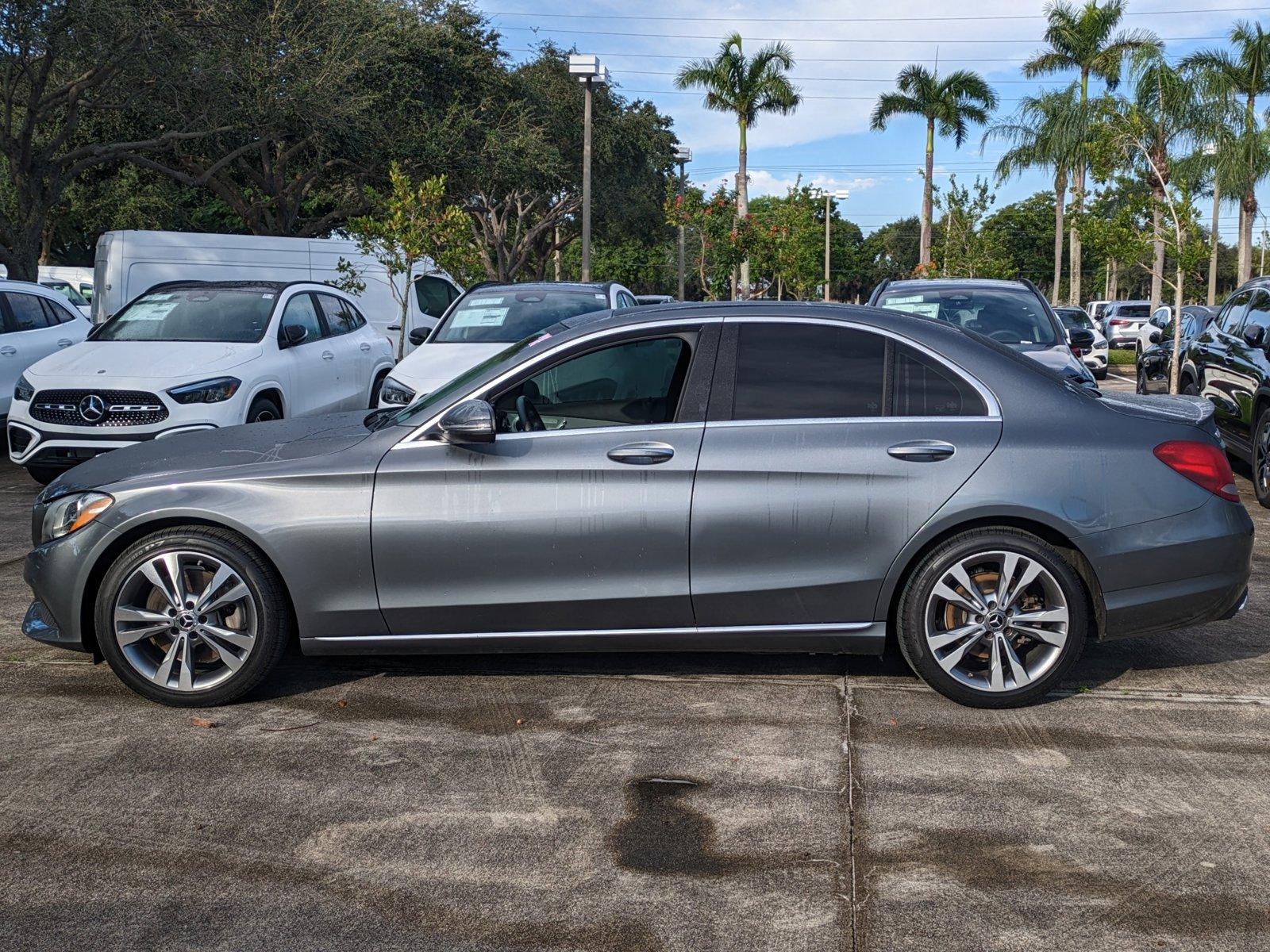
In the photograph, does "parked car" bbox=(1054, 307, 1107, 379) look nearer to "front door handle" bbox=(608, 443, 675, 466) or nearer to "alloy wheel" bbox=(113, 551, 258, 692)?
"front door handle" bbox=(608, 443, 675, 466)

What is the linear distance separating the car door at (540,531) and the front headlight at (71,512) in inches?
43.6

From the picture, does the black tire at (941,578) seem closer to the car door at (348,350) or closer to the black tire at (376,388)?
the car door at (348,350)

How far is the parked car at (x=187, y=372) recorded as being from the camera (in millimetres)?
9664

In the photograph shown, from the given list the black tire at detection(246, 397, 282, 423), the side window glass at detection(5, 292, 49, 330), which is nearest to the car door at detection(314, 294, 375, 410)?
the black tire at detection(246, 397, 282, 423)

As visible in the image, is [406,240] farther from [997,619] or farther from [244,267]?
[997,619]

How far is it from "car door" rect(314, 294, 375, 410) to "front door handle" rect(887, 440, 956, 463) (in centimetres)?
794

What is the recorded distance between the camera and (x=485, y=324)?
38.0 ft

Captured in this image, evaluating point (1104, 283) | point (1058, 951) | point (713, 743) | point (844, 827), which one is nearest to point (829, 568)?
point (713, 743)

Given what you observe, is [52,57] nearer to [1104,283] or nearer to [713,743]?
[713,743]

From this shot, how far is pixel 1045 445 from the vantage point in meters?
4.94

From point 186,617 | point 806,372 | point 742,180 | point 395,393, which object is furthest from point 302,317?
point 742,180

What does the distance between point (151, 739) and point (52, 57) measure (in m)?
17.1

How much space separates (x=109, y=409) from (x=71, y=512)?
498cm

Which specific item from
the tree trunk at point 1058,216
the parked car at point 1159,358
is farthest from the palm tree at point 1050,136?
the parked car at point 1159,358
